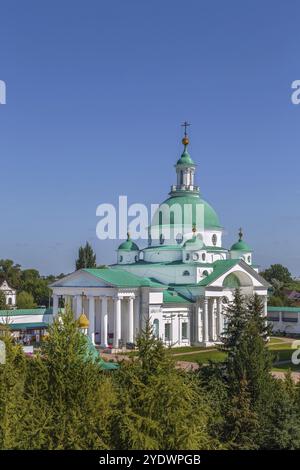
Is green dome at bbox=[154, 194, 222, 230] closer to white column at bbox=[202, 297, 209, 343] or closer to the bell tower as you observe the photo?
the bell tower

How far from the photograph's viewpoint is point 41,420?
14438 millimetres

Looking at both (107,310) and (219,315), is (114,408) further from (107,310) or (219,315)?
(219,315)

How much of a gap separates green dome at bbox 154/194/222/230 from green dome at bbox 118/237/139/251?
309 centimetres

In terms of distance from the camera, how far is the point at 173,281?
177ft

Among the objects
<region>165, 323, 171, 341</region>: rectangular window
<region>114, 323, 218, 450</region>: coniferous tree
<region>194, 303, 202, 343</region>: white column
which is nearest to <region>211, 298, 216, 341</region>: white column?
<region>194, 303, 202, 343</region>: white column

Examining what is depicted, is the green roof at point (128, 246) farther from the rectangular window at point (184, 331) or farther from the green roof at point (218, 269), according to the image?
the rectangular window at point (184, 331)

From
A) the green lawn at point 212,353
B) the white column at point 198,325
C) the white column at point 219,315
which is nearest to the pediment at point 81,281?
the green lawn at point 212,353

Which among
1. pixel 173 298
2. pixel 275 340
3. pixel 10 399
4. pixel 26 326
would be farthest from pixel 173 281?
pixel 10 399

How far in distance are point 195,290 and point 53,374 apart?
36.9 metres

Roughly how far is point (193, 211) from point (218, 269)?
6.28 meters

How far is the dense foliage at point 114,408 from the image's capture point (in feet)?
45.2

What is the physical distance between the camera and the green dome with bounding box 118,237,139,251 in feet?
187
